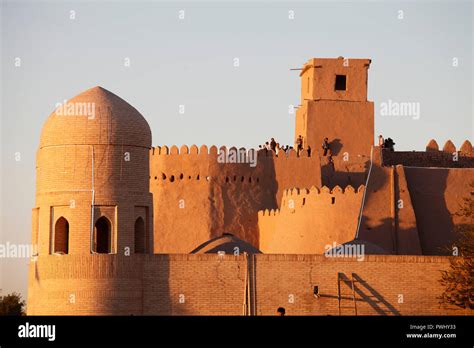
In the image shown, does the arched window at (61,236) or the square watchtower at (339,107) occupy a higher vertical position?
the square watchtower at (339,107)

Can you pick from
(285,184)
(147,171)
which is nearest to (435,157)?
(285,184)

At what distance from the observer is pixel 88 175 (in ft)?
123

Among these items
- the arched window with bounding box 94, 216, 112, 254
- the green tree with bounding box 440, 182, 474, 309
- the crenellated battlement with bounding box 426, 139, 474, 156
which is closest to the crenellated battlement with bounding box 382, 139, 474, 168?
the crenellated battlement with bounding box 426, 139, 474, 156

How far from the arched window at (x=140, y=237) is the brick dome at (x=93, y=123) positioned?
79.7 inches

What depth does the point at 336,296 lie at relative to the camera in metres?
37.9

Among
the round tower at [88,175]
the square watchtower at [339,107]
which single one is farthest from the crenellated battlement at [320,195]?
the round tower at [88,175]

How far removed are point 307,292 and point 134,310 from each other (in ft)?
14.0

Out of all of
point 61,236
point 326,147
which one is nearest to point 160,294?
point 61,236

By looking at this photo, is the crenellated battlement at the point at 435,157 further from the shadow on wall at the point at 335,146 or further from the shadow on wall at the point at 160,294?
the shadow on wall at the point at 160,294

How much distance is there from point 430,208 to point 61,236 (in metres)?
13.0

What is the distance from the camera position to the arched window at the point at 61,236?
37.8m

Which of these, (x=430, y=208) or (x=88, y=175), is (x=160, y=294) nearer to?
(x=88, y=175)
